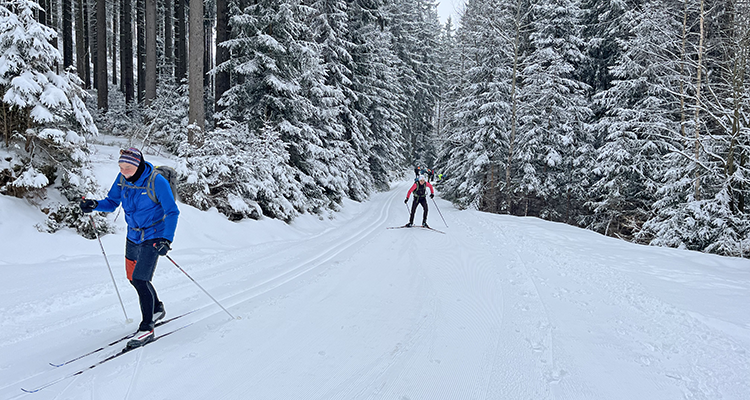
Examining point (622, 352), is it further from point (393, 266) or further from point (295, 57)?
point (295, 57)

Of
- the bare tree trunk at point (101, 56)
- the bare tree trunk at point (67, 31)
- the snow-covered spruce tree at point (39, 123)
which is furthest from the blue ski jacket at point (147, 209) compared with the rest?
the bare tree trunk at point (67, 31)

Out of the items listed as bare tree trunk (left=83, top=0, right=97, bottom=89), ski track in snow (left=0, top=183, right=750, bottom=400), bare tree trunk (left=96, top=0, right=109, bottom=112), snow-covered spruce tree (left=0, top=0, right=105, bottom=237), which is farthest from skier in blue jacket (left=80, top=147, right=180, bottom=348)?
bare tree trunk (left=83, top=0, right=97, bottom=89)

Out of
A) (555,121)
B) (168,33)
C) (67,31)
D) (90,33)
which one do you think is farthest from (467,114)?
(90,33)

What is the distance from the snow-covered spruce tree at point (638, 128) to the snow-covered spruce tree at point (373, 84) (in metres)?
12.0

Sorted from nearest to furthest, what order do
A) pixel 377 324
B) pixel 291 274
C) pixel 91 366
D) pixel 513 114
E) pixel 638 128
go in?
1. pixel 91 366
2. pixel 377 324
3. pixel 291 274
4. pixel 638 128
5. pixel 513 114

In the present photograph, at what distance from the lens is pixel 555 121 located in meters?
17.6

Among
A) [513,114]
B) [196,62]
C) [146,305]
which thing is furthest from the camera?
[513,114]

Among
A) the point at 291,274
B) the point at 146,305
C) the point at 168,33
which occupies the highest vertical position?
the point at 168,33

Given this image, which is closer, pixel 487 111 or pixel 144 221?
pixel 144 221

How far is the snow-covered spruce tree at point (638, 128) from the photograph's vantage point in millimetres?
13953

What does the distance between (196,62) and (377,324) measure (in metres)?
10.1

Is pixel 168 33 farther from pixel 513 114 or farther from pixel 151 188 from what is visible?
pixel 151 188

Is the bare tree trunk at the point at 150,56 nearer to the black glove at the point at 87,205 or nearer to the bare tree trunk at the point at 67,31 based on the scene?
Result: the bare tree trunk at the point at 67,31

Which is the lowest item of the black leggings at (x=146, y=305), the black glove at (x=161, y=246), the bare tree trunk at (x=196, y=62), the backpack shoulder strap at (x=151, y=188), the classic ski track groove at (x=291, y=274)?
the classic ski track groove at (x=291, y=274)
